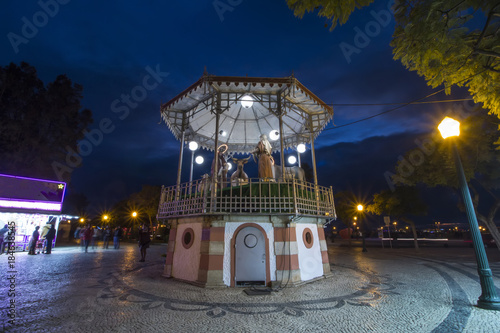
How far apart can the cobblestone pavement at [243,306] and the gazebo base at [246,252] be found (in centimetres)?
45

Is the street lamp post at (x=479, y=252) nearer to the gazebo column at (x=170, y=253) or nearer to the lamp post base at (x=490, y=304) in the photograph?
the lamp post base at (x=490, y=304)

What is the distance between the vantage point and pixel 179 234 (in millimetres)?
9234

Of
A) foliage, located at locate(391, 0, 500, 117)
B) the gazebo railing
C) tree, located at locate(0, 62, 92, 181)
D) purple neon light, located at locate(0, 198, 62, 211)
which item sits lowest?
the gazebo railing

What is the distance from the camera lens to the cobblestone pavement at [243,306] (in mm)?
4402

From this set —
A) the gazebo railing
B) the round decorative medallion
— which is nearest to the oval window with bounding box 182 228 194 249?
the gazebo railing

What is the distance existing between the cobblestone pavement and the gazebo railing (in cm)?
259

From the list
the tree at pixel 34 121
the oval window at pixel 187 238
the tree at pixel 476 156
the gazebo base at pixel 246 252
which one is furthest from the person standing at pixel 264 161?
the tree at pixel 34 121

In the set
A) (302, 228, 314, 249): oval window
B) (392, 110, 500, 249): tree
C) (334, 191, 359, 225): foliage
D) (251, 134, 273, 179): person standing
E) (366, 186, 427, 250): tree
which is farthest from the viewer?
(334, 191, 359, 225): foliage

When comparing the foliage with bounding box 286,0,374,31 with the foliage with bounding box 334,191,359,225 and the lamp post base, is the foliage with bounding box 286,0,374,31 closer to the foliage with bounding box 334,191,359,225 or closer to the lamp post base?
the lamp post base

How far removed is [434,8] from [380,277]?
9.30 metres

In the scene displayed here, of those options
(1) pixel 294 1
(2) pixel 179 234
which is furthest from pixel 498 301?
(2) pixel 179 234

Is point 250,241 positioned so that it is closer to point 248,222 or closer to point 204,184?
point 248,222

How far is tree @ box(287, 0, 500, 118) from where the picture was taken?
12.6 feet

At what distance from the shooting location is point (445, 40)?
4.34 metres
